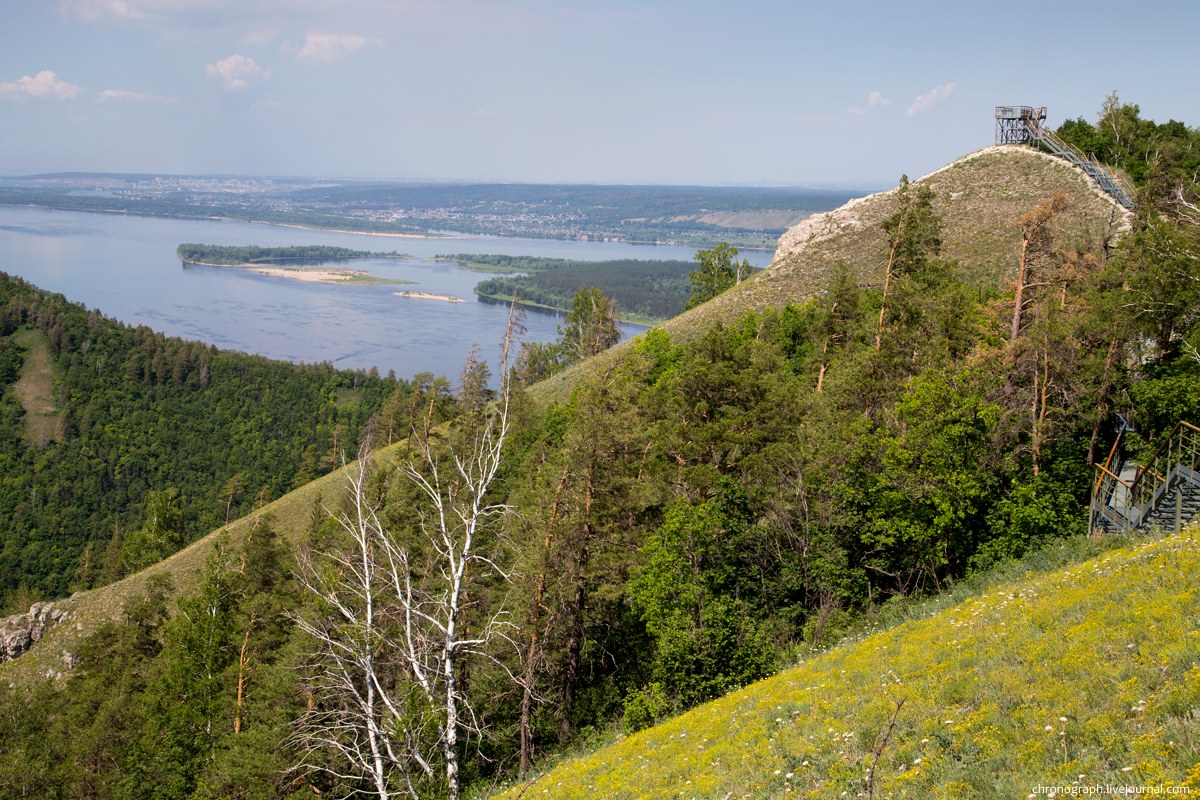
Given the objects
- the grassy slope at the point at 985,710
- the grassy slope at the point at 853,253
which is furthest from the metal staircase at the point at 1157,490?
the grassy slope at the point at 853,253

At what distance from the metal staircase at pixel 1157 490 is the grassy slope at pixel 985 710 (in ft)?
9.30

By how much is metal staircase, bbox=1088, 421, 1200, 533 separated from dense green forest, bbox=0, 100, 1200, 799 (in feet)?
3.15

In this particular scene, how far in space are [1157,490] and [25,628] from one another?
71.1 metres

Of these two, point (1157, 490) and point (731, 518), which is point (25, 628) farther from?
point (1157, 490)

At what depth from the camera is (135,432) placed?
408 feet

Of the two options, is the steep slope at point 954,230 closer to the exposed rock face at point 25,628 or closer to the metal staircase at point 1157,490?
the metal staircase at point 1157,490

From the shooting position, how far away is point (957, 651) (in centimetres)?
1184

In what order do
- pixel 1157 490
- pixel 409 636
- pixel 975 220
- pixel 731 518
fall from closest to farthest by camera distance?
pixel 409 636 → pixel 1157 490 → pixel 731 518 → pixel 975 220

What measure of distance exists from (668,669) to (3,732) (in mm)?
38006

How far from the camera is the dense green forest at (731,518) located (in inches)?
798

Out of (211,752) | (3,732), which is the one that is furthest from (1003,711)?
(3,732)


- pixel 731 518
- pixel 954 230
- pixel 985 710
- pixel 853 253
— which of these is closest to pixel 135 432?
pixel 853 253

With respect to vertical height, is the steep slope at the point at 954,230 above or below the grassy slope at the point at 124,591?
above

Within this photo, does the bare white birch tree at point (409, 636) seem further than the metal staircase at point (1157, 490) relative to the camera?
No
